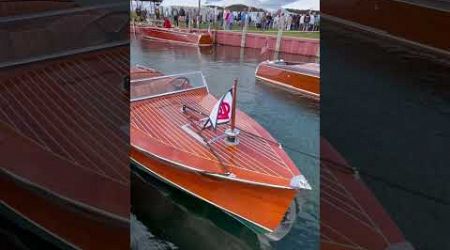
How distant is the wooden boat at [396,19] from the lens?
57 centimetres

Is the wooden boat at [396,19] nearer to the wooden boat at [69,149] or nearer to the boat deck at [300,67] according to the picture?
the wooden boat at [69,149]

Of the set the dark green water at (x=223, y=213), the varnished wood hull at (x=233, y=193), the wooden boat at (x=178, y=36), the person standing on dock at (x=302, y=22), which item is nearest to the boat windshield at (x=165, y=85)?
the dark green water at (x=223, y=213)

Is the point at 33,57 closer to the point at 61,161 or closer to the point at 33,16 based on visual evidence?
the point at 33,16

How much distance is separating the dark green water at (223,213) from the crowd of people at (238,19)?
0.62 meters

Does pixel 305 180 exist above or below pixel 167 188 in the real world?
above

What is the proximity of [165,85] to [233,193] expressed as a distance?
41.8 inches

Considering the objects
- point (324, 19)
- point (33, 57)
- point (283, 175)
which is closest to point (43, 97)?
point (33, 57)

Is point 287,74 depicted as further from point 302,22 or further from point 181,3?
point 181,3

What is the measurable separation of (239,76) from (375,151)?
11.6 feet

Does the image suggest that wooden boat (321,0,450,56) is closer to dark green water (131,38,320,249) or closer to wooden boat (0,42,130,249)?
wooden boat (0,42,130,249)

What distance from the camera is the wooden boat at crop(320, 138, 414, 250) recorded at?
651 millimetres

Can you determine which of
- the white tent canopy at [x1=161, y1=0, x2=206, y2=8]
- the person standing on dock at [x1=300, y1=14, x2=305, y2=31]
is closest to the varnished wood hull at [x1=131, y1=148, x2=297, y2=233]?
the person standing on dock at [x1=300, y1=14, x2=305, y2=31]

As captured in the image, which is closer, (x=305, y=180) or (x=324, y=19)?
(x=324, y=19)

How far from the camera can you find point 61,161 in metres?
0.67
